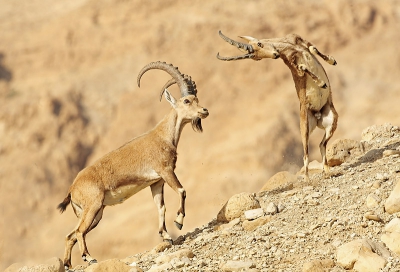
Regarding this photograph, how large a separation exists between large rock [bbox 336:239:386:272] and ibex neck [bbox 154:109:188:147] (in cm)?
479

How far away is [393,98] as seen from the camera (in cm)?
5041

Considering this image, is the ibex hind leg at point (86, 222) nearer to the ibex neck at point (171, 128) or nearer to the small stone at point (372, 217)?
the ibex neck at point (171, 128)

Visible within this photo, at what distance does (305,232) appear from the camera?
999 cm

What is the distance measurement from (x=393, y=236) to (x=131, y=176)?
5.05 metres

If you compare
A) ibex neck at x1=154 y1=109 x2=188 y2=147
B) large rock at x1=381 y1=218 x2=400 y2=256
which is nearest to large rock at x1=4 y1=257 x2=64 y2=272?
ibex neck at x1=154 y1=109 x2=188 y2=147

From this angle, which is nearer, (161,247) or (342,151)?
(161,247)

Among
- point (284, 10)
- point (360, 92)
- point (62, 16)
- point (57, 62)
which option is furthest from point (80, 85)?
point (360, 92)

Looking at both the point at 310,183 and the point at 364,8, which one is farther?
the point at 364,8

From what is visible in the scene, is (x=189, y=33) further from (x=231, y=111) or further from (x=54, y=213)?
(x=54, y=213)

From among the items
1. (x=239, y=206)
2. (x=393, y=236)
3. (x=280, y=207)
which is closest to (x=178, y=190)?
(x=239, y=206)

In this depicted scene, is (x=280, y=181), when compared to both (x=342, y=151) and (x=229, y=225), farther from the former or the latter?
(x=229, y=225)

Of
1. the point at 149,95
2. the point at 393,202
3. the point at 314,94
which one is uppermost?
the point at 149,95

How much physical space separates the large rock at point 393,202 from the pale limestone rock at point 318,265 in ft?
5.09

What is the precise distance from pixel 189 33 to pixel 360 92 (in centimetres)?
1297
